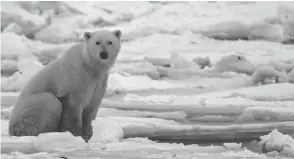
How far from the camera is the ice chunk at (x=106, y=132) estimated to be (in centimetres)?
307

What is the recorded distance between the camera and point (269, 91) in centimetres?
488

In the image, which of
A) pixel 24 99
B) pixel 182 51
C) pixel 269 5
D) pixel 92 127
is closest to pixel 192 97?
pixel 92 127

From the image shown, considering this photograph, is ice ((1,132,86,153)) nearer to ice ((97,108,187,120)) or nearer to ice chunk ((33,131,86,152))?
ice chunk ((33,131,86,152))

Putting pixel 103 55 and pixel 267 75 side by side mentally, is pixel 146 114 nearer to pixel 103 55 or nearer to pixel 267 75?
pixel 103 55

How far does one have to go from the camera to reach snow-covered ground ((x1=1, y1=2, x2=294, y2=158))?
2.84 m

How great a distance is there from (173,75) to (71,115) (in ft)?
10.5

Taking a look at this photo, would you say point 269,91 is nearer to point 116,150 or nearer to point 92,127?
point 92,127

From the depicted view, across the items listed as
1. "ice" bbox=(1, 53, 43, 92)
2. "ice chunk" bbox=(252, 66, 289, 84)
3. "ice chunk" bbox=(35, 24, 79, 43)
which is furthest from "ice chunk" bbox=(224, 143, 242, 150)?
"ice chunk" bbox=(35, 24, 79, 43)

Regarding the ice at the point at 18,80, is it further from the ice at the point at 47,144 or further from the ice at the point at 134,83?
the ice at the point at 47,144

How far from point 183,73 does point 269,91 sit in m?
1.64

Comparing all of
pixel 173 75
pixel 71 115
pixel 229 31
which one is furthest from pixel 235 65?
pixel 71 115

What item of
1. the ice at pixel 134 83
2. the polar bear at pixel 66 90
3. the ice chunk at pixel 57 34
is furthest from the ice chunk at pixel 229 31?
the polar bear at pixel 66 90

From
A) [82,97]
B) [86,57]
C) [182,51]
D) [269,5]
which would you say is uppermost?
[269,5]

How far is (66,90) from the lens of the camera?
3.06 meters
